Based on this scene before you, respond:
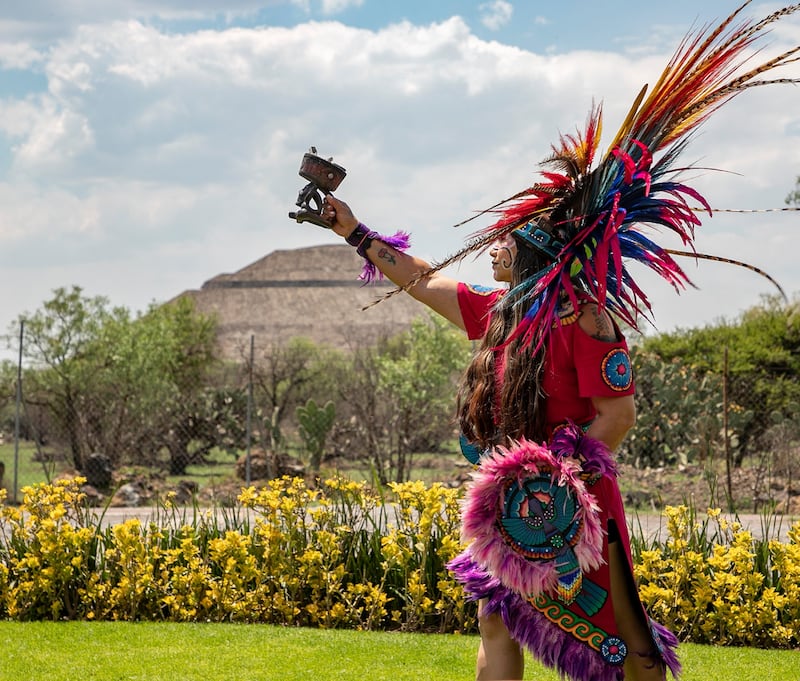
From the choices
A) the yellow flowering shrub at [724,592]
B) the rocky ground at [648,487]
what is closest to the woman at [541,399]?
the yellow flowering shrub at [724,592]

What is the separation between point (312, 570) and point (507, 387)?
2750 mm

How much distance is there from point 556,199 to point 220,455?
16.9 m

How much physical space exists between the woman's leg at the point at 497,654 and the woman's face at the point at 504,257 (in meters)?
1.10

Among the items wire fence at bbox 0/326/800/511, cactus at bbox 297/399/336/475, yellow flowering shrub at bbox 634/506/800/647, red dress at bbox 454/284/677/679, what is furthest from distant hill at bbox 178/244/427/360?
red dress at bbox 454/284/677/679

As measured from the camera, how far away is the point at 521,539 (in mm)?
3184

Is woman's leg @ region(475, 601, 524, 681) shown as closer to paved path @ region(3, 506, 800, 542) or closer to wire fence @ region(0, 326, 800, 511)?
paved path @ region(3, 506, 800, 542)

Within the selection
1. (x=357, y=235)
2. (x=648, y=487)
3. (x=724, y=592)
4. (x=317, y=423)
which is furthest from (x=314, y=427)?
(x=357, y=235)

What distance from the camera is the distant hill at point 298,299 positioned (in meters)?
69.2

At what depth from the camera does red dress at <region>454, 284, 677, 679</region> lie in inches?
127

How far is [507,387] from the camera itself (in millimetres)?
3359

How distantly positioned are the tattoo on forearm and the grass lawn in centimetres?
201

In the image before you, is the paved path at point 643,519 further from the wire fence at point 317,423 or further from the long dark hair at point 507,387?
the long dark hair at point 507,387

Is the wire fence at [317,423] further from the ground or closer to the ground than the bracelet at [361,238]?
closer to the ground

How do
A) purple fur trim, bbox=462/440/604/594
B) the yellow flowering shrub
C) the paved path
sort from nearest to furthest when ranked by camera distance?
purple fur trim, bbox=462/440/604/594 < the yellow flowering shrub < the paved path
